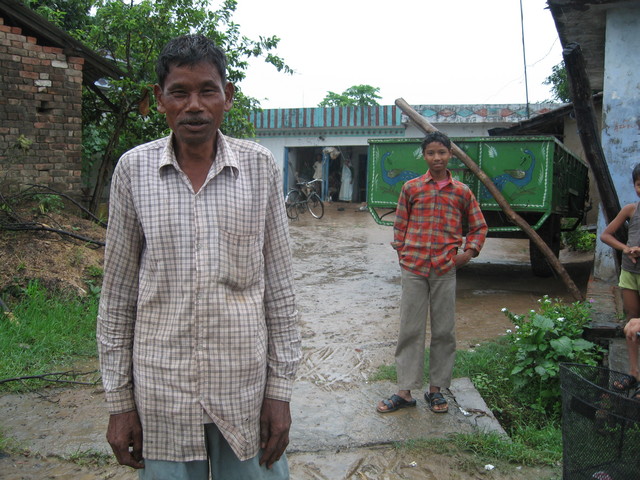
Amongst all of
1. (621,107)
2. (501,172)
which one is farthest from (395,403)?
(621,107)

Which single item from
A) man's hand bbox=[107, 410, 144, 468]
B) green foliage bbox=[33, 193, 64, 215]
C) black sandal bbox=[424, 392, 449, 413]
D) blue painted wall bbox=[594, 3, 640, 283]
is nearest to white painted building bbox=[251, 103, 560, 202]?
blue painted wall bbox=[594, 3, 640, 283]

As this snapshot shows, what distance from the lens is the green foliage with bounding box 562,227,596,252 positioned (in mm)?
10995

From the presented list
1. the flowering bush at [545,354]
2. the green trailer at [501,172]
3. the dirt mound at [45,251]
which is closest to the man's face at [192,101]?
the flowering bush at [545,354]

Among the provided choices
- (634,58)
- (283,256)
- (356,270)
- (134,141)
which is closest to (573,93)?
(634,58)

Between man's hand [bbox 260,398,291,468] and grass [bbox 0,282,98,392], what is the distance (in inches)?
117

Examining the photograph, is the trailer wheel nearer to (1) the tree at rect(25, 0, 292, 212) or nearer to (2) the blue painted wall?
(2) the blue painted wall

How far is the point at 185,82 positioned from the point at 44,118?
6209 mm

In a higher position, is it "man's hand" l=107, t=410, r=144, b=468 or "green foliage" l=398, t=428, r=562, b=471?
Result: "man's hand" l=107, t=410, r=144, b=468

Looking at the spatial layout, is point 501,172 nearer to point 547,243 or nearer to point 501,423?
point 547,243

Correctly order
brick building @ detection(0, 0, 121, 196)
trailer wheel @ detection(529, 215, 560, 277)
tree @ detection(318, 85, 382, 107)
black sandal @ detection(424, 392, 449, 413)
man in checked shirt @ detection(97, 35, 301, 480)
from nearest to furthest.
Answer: man in checked shirt @ detection(97, 35, 301, 480)
black sandal @ detection(424, 392, 449, 413)
brick building @ detection(0, 0, 121, 196)
trailer wheel @ detection(529, 215, 560, 277)
tree @ detection(318, 85, 382, 107)

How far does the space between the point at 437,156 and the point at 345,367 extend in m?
1.83

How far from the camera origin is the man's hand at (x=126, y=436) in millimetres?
1533

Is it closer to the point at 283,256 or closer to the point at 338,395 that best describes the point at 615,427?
the point at 283,256

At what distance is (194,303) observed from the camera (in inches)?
57.7
